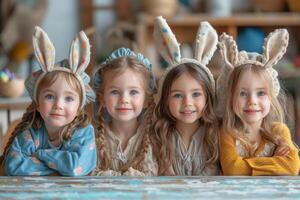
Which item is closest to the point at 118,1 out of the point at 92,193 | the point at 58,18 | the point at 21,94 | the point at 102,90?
the point at 58,18

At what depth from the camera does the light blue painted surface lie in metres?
1.32

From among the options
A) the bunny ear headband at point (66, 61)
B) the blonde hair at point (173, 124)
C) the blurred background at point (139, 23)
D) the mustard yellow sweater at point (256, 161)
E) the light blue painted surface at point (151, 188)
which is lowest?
the light blue painted surface at point (151, 188)

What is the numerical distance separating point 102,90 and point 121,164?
20cm

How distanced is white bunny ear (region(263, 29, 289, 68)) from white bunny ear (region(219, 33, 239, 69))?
0.24ft

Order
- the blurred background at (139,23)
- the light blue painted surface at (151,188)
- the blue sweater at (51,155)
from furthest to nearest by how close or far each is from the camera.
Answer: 1. the blurred background at (139,23)
2. the blue sweater at (51,155)
3. the light blue painted surface at (151,188)

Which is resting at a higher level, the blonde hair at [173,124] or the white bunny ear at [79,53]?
the white bunny ear at [79,53]

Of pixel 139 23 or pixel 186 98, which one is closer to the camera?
pixel 186 98

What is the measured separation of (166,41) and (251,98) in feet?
0.84

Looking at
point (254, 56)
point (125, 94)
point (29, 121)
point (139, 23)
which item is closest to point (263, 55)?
point (254, 56)

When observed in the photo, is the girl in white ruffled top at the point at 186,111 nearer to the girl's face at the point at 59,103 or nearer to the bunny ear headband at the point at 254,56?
the bunny ear headband at the point at 254,56

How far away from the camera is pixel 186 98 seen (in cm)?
155

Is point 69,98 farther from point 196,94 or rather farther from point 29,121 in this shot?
point 196,94

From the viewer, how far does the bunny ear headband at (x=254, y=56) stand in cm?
153

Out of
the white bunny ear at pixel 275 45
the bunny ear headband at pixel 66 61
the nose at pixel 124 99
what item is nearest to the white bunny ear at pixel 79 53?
the bunny ear headband at pixel 66 61
